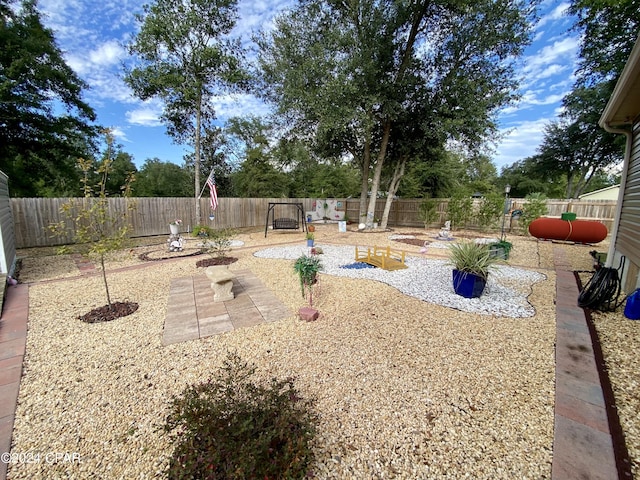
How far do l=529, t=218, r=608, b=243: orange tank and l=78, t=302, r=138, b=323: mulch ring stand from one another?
10.6 m

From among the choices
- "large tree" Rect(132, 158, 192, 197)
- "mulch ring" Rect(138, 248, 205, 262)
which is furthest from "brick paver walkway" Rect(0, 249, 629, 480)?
"large tree" Rect(132, 158, 192, 197)

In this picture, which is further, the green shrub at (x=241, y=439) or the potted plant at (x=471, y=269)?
the potted plant at (x=471, y=269)

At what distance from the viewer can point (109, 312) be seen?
3.36 m

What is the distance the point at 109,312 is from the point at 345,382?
3.18 metres

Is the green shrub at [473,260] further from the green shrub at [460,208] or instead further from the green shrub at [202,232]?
the green shrub at [460,208]

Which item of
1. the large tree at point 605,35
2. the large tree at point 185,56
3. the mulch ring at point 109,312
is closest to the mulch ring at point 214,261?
the mulch ring at point 109,312

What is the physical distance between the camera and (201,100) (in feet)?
34.4

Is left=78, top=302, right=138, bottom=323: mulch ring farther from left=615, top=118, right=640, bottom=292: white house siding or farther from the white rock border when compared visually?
left=615, top=118, right=640, bottom=292: white house siding

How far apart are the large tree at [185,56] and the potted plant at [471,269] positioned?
9.86m

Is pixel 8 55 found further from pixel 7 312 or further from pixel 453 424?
pixel 453 424

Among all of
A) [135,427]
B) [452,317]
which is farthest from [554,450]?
[135,427]

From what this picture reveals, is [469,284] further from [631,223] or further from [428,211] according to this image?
[428,211]

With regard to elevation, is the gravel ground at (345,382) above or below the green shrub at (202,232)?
below

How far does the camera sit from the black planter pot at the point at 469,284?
370 cm
